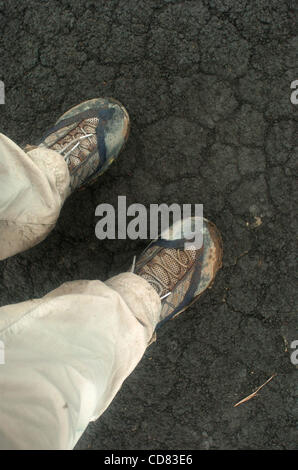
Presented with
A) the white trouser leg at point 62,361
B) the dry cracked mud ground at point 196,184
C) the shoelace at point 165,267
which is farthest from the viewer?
the dry cracked mud ground at point 196,184

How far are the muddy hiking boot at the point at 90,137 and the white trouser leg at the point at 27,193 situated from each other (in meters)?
0.13

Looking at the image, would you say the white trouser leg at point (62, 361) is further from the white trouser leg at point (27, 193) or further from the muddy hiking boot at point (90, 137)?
the muddy hiking boot at point (90, 137)

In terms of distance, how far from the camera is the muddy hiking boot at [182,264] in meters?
1.67

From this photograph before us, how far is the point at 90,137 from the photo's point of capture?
5.80 feet

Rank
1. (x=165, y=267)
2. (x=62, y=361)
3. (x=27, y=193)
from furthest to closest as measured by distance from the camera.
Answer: (x=165, y=267) → (x=27, y=193) → (x=62, y=361)

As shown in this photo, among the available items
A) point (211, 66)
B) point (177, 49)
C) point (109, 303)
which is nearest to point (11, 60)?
point (177, 49)

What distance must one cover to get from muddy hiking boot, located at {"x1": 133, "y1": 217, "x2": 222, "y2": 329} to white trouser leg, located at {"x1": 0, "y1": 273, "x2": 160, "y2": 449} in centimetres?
35

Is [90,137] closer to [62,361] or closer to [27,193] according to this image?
[27,193]

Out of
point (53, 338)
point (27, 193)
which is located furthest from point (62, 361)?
point (27, 193)

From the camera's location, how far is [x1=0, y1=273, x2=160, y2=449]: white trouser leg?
39.9 inches

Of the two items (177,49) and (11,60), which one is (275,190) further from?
(11,60)

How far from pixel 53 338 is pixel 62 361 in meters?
0.07

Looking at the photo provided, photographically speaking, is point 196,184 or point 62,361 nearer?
point 62,361

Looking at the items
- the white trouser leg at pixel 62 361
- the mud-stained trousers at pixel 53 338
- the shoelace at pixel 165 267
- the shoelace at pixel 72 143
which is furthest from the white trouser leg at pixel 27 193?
the shoelace at pixel 165 267
